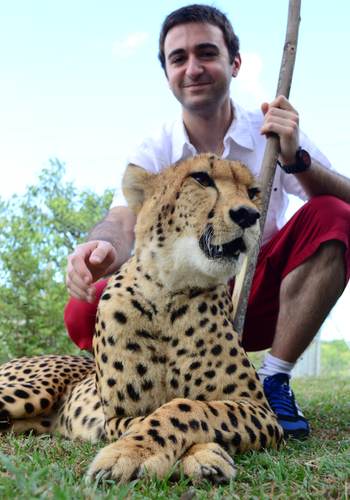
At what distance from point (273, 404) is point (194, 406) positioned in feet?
2.87

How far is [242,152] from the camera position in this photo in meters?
3.12

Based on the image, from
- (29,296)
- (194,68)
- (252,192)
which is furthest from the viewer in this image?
(29,296)

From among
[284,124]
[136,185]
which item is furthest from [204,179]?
[284,124]

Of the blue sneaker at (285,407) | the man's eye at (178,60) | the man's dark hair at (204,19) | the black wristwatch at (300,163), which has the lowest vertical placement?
the blue sneaker at (285,407)

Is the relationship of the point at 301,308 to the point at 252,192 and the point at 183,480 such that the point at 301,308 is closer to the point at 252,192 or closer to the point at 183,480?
the point at 252,192

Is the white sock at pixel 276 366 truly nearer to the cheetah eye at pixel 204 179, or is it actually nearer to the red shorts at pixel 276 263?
the red shorts at pixel 276 263

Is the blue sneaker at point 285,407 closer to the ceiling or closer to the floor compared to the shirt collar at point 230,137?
closer to the floor

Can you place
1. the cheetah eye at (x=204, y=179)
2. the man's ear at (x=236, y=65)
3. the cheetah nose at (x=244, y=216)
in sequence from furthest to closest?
1. the man's ear at (x=236, y=65)
2. the cheetah eye at (x=204, y=179)
3. the cheetah nose at (x=244, y=216)

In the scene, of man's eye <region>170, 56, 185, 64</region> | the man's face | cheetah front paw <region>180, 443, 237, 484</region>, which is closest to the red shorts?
the man's face

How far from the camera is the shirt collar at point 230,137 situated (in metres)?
3.08

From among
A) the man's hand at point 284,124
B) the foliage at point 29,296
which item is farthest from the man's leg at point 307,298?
the foliage at point 29,296

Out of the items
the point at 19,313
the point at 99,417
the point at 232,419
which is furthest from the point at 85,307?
the point at 19,313

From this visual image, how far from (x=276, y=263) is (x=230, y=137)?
23.9 inches

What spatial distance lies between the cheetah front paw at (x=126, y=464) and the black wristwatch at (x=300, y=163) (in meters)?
1.43
